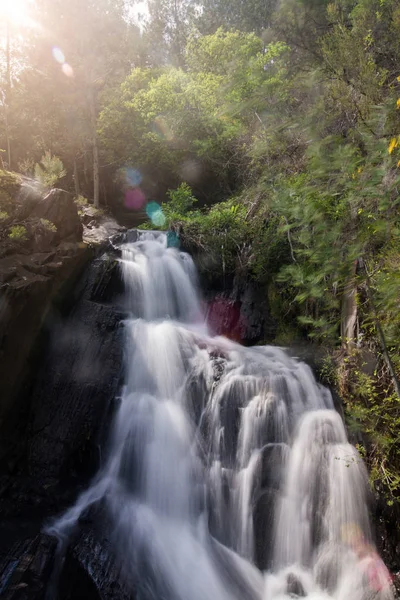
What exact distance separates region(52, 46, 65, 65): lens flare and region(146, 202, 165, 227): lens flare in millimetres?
7310

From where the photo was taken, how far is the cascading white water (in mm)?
4922

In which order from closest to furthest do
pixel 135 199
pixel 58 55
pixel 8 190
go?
pixel 8 190 → pixel 58 55 → pixel 135 199

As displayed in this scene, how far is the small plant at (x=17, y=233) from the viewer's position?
8289mm

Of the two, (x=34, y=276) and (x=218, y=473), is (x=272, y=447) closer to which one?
(x=218, y=473)

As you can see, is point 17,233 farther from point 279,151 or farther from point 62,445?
point 279,151

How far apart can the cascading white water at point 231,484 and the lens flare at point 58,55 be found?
15.1m

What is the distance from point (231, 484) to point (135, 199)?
51.5 ft

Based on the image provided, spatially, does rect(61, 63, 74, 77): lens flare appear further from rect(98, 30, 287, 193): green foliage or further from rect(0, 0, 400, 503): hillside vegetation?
rect(98, 30, 287, 193): green foliage

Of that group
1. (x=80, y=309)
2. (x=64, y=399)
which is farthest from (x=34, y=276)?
(x=64, y=399)

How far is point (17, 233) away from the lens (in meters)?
8.30

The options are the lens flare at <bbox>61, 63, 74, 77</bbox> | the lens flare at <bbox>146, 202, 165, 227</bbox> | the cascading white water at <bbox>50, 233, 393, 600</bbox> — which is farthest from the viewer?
the lens flare at <bbox>61, 63, 74, 77</bbox>

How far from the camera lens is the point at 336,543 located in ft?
16.1

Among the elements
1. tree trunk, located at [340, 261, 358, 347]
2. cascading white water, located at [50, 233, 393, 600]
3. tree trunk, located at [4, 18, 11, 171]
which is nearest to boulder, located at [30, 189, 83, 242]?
cascading white water, located at [50, 233, 393, 600]

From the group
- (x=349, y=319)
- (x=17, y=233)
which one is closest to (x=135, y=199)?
(x=17, y=233)
